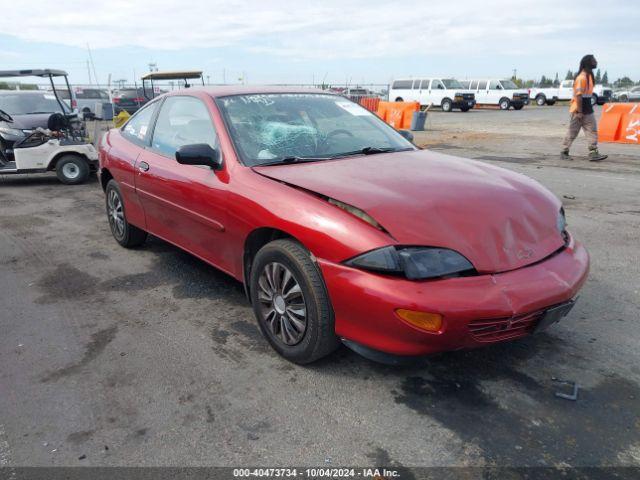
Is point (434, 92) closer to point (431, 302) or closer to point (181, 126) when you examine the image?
point (181, 126)

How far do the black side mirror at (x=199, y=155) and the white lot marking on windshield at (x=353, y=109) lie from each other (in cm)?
129

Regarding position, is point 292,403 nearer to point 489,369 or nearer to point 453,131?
point 489,369

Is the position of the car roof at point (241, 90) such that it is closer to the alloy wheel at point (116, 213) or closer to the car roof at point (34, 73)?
the alloy wheel at point (116, 213)

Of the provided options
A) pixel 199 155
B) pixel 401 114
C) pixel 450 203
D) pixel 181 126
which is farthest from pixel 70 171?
pixel 401 114

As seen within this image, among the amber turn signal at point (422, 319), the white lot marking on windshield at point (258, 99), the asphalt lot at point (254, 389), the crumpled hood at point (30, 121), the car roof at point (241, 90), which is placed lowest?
the asphalt lot at point (254, 389)

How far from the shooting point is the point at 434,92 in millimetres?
32062

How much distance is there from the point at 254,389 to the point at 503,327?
1.33 meters

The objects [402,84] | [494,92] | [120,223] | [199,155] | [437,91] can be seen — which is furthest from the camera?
[402,84]

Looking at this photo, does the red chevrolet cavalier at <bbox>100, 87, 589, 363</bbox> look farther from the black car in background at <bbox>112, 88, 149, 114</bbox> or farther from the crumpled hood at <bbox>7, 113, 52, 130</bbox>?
the black car in background at <bbox>112, 88, 149, 114</bbox>

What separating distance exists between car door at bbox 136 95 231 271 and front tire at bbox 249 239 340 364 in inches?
20.3

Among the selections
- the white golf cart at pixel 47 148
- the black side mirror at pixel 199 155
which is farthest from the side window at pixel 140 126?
the white golf cart at pixel 47 148

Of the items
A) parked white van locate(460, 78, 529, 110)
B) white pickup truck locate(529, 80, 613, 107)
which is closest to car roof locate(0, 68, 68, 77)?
parked white van locate(460, 78, 529, 110)

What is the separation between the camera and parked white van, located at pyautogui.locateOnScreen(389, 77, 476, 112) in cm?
3072

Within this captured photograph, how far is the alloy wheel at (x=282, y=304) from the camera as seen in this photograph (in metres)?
2.83
